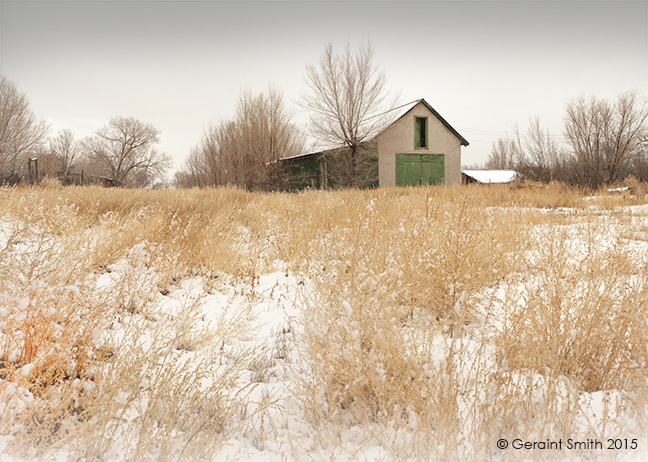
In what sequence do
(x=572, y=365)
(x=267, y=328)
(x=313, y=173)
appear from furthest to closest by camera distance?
1. (x=313, y=173)
2. (x=267, y=328)
3. (x=572, y=365)

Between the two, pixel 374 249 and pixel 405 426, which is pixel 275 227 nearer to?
pixel 374 249

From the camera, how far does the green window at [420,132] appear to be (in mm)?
21016

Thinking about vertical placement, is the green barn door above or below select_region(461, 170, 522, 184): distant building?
below

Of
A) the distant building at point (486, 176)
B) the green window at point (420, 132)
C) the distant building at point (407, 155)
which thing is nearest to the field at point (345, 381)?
the distant building at point (407, 155)

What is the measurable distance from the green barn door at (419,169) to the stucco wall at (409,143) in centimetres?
27

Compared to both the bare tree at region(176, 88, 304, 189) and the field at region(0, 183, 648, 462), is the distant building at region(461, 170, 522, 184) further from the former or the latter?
the field at region(0, 183, 648, 462)

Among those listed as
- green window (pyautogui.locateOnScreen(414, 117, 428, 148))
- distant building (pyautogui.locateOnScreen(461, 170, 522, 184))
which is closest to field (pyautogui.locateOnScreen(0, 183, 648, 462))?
green window (pyautogui.locateOnScreen(414, 117, 428, 148))

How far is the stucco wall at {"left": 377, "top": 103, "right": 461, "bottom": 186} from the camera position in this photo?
20688 mm

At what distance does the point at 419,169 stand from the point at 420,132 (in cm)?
225

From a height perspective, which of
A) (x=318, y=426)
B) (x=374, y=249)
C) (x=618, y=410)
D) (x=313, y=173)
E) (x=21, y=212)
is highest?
(x=313, y=173)

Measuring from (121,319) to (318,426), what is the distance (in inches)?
75.6

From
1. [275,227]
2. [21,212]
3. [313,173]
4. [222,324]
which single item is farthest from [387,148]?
[222,324]

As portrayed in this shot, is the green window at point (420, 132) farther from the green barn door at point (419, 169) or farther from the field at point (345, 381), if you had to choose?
the field at point (345, 381)

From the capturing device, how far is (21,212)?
5.46 metres
